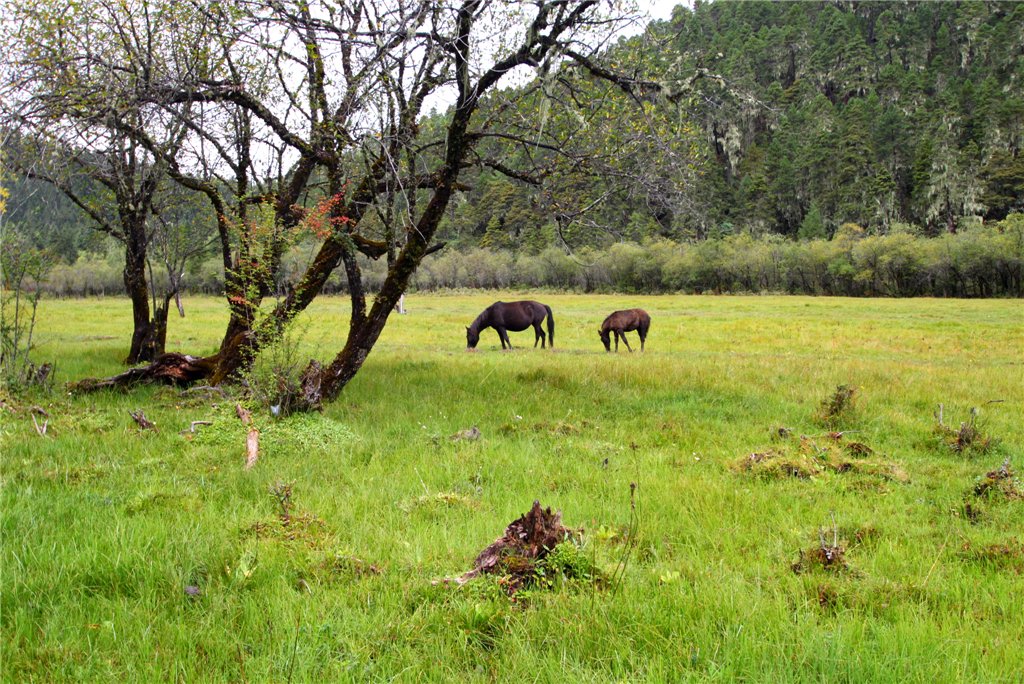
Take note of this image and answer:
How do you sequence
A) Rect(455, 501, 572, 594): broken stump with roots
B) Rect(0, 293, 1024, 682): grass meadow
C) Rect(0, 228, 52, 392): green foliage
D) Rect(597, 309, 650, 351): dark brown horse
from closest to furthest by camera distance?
Rect(0, 293, 1024, 682): grass meadow → Rect(455, 501, 572, 594): broken stump with roots → Rect(0, 228, 52, 392): green foliage → Rect(597, 309, 650, 351): dark brown horse

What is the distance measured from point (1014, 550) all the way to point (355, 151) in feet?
35.7

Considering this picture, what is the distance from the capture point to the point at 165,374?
36.6 feet

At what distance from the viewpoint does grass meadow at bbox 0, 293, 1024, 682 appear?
2811mm

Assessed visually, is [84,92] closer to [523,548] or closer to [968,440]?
[523,548]

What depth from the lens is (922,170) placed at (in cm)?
9300

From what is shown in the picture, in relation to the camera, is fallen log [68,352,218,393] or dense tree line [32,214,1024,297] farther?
dense tree line [32,214,1024,297]

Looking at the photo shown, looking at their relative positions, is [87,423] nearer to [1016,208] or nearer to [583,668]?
[583,668]

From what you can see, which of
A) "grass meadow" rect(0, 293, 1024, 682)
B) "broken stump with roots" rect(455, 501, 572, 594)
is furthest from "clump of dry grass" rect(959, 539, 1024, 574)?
"broken stump with roots" rect(455, 501, 572, 594)

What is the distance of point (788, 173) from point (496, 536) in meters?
116

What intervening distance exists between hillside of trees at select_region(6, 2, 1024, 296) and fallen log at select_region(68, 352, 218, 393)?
240 cm

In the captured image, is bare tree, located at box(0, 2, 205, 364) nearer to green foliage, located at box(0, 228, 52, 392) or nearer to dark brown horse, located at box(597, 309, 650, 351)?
green foliage, located at box(0, 228, 52, 392)

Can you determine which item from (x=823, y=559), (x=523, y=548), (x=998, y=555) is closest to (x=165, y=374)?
(x=523, y=548)

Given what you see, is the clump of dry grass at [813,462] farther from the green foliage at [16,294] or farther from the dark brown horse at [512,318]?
the dark brown horse at [512,318]

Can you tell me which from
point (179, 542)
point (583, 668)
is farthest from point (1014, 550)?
point (179, 542)
